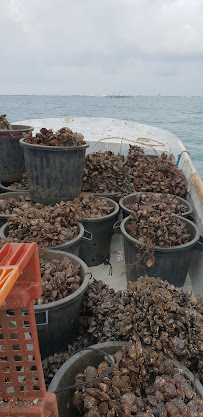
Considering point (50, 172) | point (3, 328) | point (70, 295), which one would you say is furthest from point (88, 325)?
point (50, 172)

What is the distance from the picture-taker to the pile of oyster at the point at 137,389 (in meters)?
1.75

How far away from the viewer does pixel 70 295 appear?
249 cm

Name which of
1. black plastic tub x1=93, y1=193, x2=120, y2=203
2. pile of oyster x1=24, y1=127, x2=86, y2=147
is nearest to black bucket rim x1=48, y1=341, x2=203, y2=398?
pile of oyster x1=24, y1=127, x2=86, y2=147

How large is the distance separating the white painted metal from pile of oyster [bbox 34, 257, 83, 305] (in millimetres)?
1393

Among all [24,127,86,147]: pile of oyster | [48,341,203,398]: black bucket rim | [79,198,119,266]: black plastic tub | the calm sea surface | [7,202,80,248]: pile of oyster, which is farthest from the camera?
the calm sea surface

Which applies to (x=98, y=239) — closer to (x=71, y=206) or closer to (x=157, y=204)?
(x=71, y=206)

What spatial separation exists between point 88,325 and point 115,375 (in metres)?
0.96

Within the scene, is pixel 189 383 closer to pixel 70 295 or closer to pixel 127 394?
pixel 127 394

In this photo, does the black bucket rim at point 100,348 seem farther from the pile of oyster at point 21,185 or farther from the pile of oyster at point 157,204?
the pile of oyster at point 21,185

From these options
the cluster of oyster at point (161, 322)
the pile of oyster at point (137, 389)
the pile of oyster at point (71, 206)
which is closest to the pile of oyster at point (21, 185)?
the pile of oyster at point (71, 206)

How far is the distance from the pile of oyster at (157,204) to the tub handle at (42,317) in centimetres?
193

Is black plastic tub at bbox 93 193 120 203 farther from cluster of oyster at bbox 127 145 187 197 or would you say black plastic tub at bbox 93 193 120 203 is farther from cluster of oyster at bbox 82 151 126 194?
cluster of oyster at bbox 127 145 187 197

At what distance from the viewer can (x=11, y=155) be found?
4691 millimetres

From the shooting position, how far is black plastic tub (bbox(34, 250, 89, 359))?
2414 millimetres
